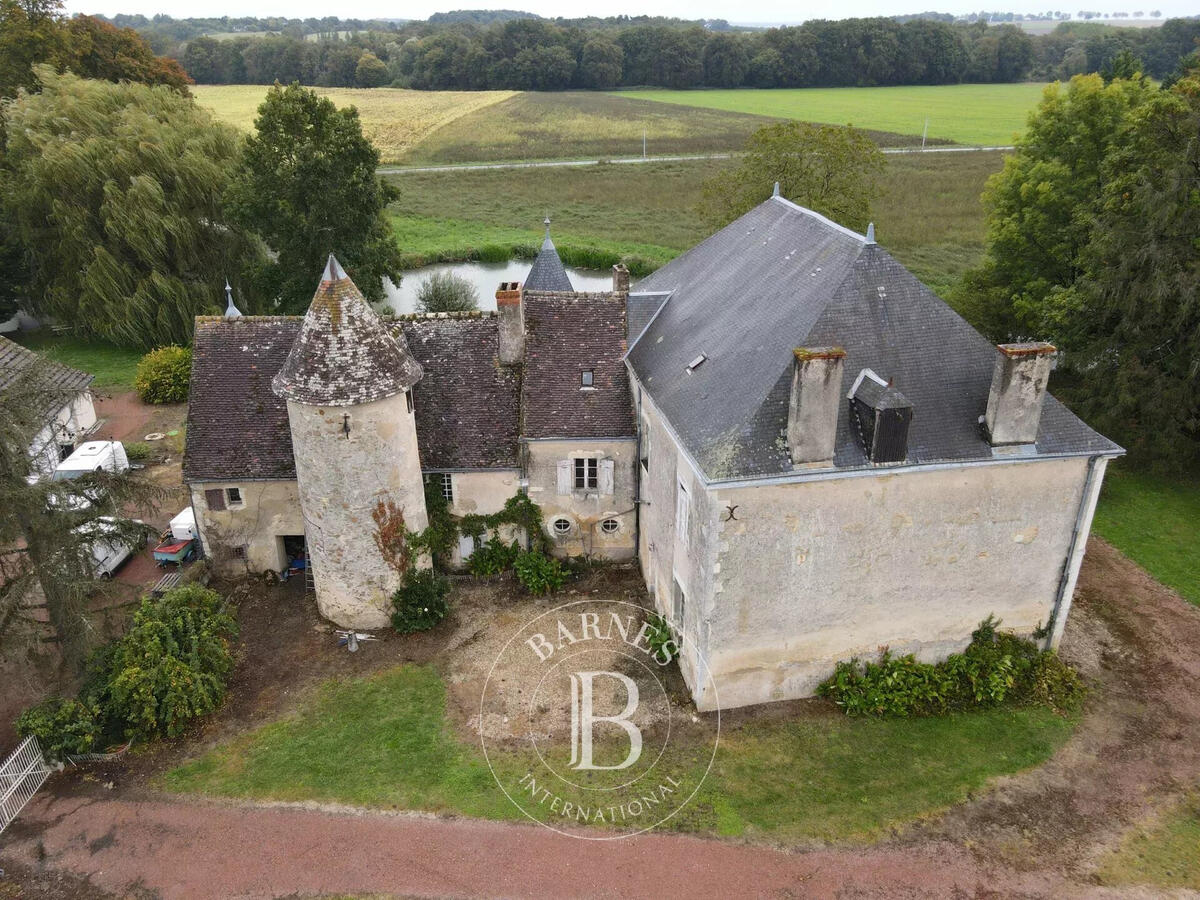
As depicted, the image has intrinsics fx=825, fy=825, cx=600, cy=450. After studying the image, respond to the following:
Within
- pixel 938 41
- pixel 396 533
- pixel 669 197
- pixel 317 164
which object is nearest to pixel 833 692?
pixel 396 533

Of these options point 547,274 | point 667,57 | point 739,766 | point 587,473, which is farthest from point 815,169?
point 667,57

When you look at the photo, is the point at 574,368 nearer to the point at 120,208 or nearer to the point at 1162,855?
the point at 1162,855

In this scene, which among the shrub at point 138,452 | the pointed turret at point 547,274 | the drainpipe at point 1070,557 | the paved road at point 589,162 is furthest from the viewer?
the paved road at point 589,162

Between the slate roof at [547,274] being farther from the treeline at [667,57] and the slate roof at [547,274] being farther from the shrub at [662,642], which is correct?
the treeline at [667,57]

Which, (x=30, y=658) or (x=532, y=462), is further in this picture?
(x=532, y=462)

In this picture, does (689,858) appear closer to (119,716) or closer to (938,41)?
(119,716)

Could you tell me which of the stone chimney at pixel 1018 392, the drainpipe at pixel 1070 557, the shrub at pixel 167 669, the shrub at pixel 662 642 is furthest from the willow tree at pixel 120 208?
the drainpipe at pixel 1070 557
